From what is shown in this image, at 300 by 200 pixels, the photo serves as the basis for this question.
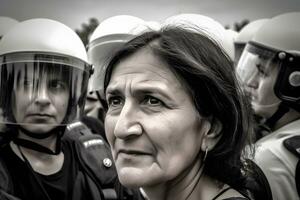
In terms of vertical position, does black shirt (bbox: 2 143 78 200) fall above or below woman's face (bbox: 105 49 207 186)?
below

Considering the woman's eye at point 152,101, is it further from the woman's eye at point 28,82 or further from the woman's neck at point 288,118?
the woman's neck at point 288,118

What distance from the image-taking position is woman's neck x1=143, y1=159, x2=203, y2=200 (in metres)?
1.51

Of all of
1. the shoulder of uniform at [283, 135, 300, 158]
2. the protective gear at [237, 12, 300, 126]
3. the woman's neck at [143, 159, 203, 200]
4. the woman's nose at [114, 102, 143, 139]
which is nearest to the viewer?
the woman's nose at [114, 102, 143, 139]

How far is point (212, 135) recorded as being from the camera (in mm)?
1527

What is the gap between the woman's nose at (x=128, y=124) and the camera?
1393 millimetres

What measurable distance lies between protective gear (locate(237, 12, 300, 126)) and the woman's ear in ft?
3.84

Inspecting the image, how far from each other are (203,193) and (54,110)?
3.19ft

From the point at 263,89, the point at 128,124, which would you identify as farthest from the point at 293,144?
the point at 128,124

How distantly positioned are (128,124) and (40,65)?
884 mm

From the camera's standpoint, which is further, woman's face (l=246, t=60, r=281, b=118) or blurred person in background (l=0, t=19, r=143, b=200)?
woman's face (l=246, t=60, r=281, b=118)

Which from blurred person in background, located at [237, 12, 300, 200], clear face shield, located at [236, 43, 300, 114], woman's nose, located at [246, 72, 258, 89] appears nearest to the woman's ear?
blurred person in background, located at [237, 12, 300, 200]

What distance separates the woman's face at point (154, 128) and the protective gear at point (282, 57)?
1287 mm

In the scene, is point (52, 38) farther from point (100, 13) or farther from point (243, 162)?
point (243, 162)

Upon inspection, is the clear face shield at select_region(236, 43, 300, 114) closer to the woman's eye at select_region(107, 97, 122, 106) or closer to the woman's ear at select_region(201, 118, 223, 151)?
the woman's ear at select_region(201, 118, 223, 151)
